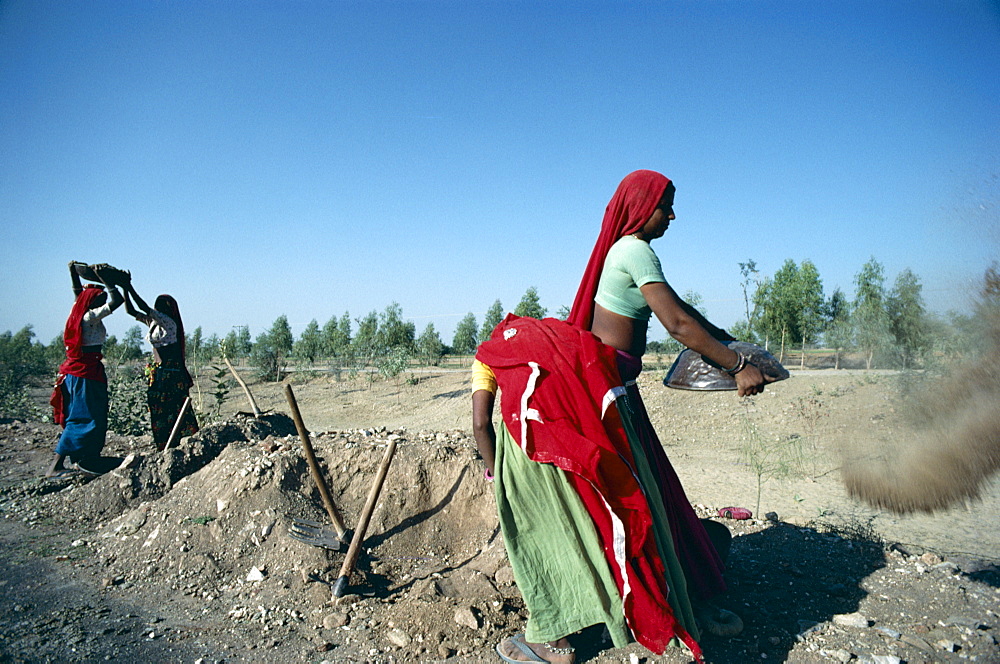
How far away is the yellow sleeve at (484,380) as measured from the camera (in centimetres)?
246

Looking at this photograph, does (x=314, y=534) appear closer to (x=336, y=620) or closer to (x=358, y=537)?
(x=358, y=537)

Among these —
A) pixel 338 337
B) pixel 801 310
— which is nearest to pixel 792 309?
pixel 801 310

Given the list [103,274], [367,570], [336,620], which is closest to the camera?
[336,620]

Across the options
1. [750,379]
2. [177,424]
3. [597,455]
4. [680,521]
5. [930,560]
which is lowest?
[930,560]

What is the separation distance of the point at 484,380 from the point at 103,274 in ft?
16.0

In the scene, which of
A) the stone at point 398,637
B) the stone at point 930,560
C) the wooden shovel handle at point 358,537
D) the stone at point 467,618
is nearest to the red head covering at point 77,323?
the wooden shovel handle at point 358,537

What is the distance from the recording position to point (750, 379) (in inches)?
87.7

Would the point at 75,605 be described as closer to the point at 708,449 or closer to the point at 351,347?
the point at 708,449

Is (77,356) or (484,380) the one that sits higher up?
(77,356)

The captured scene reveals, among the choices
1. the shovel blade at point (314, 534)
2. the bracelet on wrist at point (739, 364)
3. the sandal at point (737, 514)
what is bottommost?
the sandal at point (737, 514)

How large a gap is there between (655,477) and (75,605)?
10.8 ft

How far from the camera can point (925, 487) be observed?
2719mm

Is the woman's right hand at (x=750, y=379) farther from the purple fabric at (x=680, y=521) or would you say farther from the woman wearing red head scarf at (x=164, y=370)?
the woman wearing red head scarf at (x=164, y=370)

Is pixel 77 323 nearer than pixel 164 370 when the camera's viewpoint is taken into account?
Yes
